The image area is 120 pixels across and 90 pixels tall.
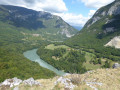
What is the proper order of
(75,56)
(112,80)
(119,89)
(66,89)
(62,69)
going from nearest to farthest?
(66,89)
(119,89)
(112,80)
(62,69)
(75,56)

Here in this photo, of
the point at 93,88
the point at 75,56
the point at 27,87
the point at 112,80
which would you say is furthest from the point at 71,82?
the point at 75,56

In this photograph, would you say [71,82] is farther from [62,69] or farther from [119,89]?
[62,69]

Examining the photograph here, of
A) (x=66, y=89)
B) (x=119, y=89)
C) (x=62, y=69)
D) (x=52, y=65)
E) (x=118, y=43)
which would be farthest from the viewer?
(x=118, y=43)

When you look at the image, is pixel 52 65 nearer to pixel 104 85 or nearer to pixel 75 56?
pixel 75 56

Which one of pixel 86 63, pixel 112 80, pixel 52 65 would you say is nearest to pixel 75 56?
pixel 86 63

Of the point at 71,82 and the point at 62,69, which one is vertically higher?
the point at 71,82

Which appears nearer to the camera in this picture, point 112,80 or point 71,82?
point 71,82

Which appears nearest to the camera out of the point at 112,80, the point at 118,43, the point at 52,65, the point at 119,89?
the point at 119,89

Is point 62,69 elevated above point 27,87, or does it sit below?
below

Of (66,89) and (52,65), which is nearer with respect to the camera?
(66,89)
